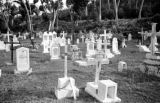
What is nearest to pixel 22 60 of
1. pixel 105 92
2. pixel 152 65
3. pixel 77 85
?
pixel 77 85

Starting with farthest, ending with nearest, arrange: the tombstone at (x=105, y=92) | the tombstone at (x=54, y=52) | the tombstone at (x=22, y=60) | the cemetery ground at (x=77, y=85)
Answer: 1. the tombstone at (x=54, y=52)
2. the tombstone at (x=22, y=60)
3. the cemetery ground at (x=77, y=85)
4. the tombstone at (x=105, y=92)

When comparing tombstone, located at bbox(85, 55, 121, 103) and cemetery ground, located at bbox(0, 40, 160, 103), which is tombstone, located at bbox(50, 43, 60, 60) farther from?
tombstone, located at bbox(85, 55, 121, 103)

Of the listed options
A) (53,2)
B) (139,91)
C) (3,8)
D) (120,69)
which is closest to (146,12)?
(53,2)

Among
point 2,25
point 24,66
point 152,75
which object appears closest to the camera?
point 152,75

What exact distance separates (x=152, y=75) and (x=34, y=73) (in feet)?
16.8

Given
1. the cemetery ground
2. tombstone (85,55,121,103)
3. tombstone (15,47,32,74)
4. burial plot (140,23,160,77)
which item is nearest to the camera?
tombstone (85,55,121,103)

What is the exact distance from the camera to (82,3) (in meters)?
29.4

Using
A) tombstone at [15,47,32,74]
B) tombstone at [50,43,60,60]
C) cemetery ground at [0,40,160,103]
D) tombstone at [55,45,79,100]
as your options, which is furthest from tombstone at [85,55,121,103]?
tombstone at [50,43,60,60]

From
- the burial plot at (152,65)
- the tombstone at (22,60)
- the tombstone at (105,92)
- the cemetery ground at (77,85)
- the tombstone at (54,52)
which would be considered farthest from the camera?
the tombstone at (54,52)

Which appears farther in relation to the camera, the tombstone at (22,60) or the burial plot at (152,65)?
the tombstone at (22,60)

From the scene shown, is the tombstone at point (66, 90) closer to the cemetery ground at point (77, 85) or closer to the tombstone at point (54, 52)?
the cemetery ground at point (77, 85)

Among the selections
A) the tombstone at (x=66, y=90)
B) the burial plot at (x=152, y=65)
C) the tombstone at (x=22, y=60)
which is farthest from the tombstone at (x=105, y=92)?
the tombstone at (x=22, y=60)

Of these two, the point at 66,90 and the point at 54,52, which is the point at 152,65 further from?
the point at 54,52

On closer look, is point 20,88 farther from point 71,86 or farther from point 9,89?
point 71,86
